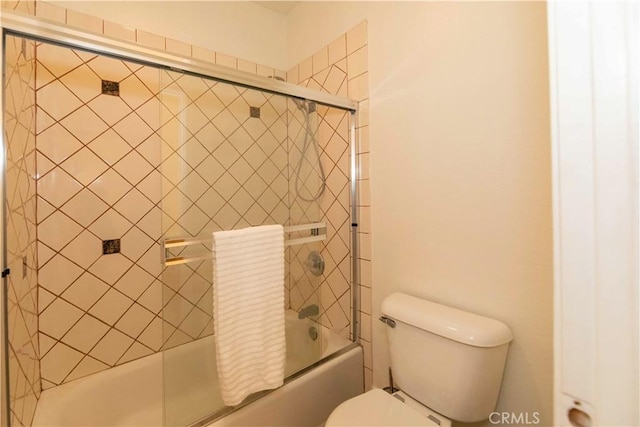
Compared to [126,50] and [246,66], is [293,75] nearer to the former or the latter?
[246,66]

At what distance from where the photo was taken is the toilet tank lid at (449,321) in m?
0.94

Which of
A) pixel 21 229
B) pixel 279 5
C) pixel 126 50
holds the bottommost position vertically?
pixel 21 229

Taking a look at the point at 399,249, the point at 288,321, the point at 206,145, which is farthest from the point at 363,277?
the point at 206,145

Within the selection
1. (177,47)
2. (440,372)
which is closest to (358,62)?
(177,47)

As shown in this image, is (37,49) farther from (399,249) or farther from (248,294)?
(399,249)

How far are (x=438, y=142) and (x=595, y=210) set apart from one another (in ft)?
2.87

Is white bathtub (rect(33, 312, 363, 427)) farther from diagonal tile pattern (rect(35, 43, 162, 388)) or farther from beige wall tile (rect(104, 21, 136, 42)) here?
beige wall tile (rect(104, 21, 136, 42))

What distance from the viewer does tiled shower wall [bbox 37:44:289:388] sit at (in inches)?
42.3

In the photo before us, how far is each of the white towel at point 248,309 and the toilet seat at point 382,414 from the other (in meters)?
0.29

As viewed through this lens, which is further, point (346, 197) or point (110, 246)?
point (346, 197)

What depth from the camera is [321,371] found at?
1.36 m

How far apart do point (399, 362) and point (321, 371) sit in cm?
41

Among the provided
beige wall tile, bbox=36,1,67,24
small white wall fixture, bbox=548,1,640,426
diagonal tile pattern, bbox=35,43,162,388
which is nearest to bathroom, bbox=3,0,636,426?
beige wall tile, bbox=36,1,67,24

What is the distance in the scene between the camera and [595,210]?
363mm
